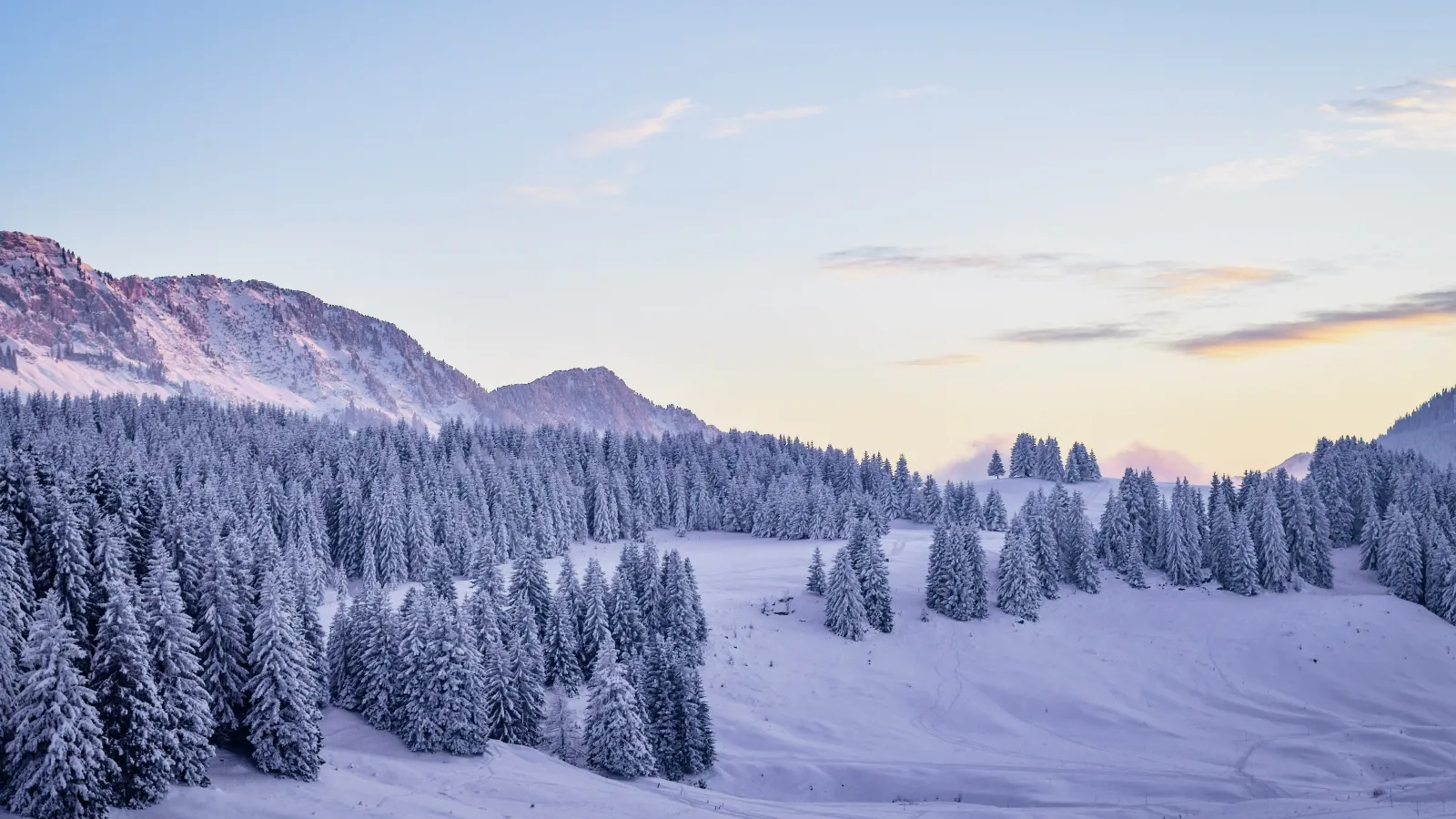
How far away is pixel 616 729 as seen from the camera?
188 ft

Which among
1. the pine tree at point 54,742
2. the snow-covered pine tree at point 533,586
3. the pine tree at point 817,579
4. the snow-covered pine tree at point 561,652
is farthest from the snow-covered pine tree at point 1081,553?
the pine tree at point 54,742

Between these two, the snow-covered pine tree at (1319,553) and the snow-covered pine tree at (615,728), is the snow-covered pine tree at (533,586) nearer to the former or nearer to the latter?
the snow-covered pine tree at (615,728)

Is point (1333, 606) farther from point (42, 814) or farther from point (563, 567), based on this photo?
point (42, 814)

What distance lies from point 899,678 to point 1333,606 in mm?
41399

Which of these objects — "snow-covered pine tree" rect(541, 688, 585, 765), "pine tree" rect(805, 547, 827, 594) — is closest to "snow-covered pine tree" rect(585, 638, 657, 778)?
"snow-covered pine tree" rect(541, 688, 585, 765)

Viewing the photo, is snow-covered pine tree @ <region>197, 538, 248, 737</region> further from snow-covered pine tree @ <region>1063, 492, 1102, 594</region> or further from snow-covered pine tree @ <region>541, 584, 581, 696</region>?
snow-covered pine tree @ <region>1063, 492, 1102, 594</region>

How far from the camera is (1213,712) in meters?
78.2

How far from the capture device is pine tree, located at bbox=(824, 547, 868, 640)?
289 ft

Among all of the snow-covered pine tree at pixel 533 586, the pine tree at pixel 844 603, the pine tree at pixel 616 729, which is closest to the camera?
the pine tree at pixel 616 729

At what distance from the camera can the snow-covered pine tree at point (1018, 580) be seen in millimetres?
94812

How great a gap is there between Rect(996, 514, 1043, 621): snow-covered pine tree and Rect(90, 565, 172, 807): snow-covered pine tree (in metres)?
71.7

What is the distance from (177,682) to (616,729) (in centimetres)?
2253

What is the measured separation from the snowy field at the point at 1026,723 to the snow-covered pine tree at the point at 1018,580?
5.02 ft

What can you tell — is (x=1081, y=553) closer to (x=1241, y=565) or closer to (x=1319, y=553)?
(x=1241, y=565)
